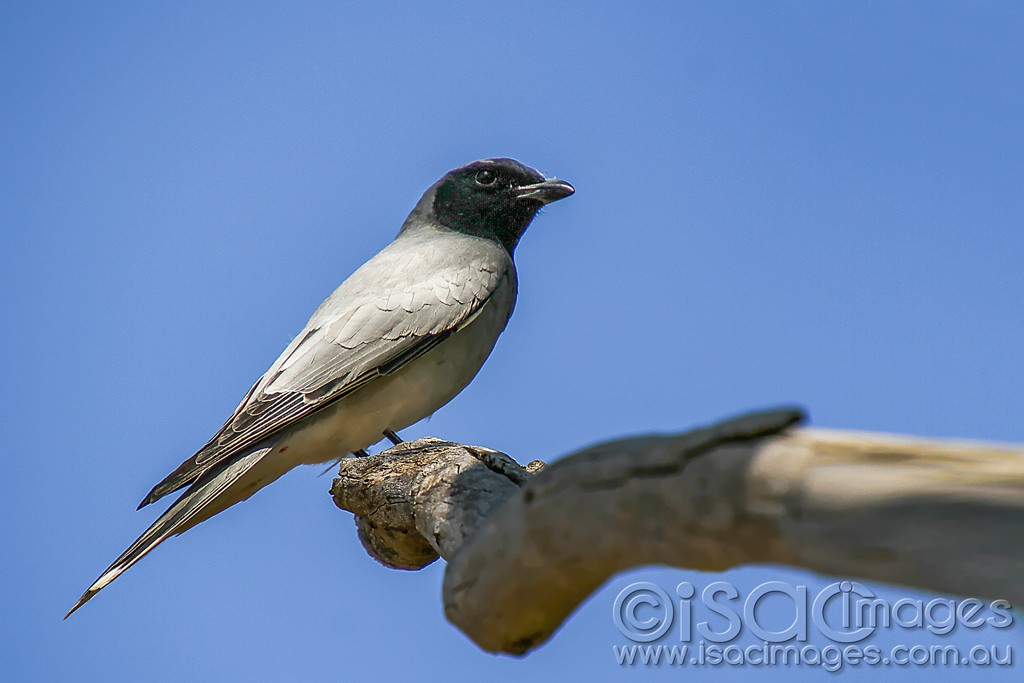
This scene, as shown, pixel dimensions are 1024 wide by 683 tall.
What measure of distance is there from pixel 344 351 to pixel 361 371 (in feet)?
0.50

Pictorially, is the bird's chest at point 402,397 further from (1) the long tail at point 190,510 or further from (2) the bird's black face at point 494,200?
(2) the bird's black face at point 494,200

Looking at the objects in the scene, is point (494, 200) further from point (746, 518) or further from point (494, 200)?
point (746, 518)

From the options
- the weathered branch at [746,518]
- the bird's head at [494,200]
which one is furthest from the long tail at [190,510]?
the bird's head at [494,200]

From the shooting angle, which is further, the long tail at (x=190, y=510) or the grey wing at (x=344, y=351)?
the grey wing at (x=344, y=351)

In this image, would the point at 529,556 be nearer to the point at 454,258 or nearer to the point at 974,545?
the point at 974,545

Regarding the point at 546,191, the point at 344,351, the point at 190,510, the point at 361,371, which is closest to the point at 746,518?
the point at 190,510

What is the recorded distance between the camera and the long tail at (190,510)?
4.18 m

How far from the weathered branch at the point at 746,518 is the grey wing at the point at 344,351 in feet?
7.36

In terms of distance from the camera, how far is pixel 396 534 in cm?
433

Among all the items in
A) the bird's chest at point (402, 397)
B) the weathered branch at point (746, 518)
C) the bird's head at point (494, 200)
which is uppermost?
the bird's head at point (494, 200)

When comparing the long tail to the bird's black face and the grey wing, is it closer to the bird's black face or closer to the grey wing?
the grey wing

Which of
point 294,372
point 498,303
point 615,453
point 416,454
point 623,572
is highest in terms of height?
point 498,303

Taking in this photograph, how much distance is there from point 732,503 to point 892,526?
0.31m

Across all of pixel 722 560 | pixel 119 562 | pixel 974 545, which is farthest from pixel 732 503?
pixel 119 562
